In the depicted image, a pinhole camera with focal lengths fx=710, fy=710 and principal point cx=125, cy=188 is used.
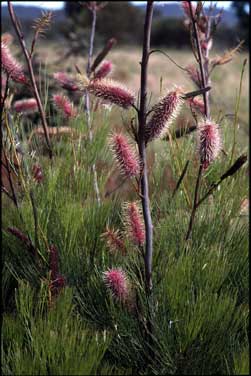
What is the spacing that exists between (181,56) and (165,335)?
18218 mm

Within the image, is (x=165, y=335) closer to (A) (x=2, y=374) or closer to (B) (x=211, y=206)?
(A) (x=2, y=374)

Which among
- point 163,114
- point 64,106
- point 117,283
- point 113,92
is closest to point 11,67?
point 64,106

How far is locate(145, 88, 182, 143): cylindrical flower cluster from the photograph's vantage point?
1.70 meters

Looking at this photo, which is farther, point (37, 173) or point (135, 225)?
point (37, 173)

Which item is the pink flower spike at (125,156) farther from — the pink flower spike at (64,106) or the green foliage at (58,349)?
the pink flower spike at (64,106)

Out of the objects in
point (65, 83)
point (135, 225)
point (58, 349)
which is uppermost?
point (65, 83)

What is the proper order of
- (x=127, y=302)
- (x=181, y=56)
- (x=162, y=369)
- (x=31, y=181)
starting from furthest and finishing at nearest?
(x=181, y=56) < (x=31, y=181) < (x=127, y=302) < (x=162, y=369)

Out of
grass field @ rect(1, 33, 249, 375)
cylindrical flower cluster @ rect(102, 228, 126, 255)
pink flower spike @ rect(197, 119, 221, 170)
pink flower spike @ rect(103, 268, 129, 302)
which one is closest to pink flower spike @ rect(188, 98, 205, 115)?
grass field @ rect(1, 33, 249, 375)

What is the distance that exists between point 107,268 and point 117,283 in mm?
171

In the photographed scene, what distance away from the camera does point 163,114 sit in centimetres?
170

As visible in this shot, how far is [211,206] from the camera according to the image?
2.27m

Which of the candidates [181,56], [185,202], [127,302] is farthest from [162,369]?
[181,56]

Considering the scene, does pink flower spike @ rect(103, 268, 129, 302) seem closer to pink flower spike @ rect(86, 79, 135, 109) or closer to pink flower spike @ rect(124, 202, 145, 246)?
pink flower spike @ rect(124, 202, 145, 246)

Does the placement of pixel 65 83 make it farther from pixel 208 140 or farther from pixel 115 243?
pixel 208 140
